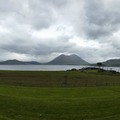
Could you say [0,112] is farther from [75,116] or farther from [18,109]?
[75,116]

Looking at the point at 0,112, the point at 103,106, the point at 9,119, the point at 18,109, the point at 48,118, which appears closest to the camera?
the point at 9,119

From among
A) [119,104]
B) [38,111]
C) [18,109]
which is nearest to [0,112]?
[18,109]

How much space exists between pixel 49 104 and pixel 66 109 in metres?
2.73

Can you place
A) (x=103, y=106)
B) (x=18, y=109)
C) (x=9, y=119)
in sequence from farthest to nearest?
(x=103, y=106) → (x=18, y=109) → (x=9, y=119)

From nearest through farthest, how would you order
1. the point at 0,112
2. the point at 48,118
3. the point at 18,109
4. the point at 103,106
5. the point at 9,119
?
the point at 9,119 → the point at 48,118 → the point at 0,112 → the point at 18,109 → the point at 103,106

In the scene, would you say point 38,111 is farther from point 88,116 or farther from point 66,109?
point 88,116

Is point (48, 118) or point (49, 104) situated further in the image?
point (49, 104)

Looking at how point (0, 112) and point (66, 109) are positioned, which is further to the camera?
point (66, 109)

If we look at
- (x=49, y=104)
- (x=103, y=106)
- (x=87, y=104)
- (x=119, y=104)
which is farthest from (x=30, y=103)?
(x=119, y=104)

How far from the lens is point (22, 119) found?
20.1m

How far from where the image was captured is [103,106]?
2578cm

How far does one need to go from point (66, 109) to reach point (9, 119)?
21.6ft

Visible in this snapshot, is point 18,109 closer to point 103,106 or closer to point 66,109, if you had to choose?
point 66,109

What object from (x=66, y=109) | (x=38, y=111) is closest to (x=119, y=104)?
(x=66, y=109)
